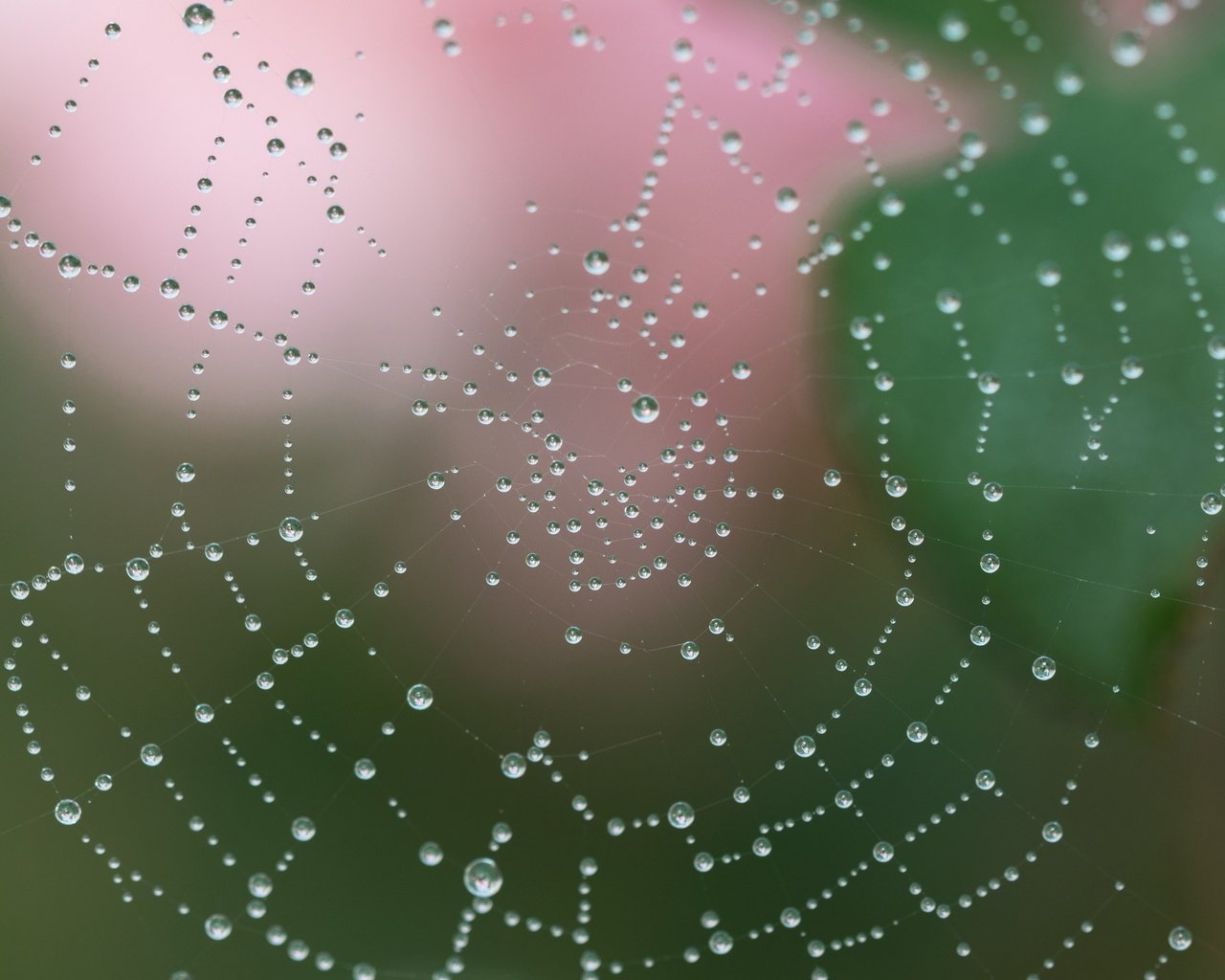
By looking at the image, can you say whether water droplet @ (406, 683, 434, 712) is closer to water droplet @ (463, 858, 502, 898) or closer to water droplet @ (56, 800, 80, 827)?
water droplet @ (463, 858, 502, 898)

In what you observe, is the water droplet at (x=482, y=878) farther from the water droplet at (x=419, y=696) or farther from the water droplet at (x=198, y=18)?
the water droplet at (x=198, y=18)

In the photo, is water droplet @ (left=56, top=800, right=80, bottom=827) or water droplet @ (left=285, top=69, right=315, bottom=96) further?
water droplet @ (left=56, top=800, right=80, bottom=827)

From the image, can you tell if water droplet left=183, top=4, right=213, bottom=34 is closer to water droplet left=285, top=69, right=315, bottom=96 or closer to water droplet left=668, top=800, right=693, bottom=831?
water droplet left=285, top=69, right=315, bottom=96

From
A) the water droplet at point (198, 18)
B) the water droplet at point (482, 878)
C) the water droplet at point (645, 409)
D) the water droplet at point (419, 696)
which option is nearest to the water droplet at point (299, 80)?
the water droplet at point (198, 18)

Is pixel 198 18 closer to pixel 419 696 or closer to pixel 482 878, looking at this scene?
pixel 419 696

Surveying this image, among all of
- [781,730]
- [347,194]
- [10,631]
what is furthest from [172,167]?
[781,730]

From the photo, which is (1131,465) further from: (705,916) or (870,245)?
(705,916)

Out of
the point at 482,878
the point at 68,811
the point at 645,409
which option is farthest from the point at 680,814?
the point at 68,811

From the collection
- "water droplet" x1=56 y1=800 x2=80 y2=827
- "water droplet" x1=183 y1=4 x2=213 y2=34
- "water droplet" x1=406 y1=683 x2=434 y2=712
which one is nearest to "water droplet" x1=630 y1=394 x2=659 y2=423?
"water droplet" x1=406 y1=683 x2=434 y2=712

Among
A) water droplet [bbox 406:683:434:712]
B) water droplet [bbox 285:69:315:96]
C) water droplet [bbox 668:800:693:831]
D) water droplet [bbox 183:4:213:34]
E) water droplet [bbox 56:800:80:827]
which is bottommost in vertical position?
water droplet [bbox 56:800:80:827]

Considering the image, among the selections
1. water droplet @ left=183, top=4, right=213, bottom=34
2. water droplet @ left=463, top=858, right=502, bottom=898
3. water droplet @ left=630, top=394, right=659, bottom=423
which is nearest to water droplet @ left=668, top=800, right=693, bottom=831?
water droplet @ left=463, top=858, right=502, bottom=898

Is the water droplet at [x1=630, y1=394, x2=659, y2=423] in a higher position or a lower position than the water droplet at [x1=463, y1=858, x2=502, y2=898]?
higher
